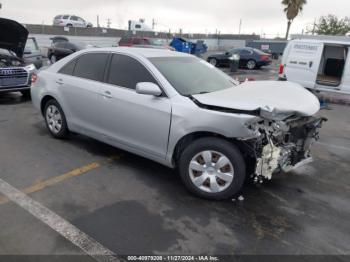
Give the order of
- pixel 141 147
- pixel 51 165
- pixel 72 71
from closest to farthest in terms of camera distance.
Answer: pixel 141 147 → pixel 51 165 → pixel 72 71

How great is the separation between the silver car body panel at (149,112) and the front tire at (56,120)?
165 mm

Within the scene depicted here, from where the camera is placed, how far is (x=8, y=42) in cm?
844

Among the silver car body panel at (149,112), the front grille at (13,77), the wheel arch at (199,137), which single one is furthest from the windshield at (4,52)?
the wheel arch at (199,137)

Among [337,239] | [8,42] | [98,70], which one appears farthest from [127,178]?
[8,42]

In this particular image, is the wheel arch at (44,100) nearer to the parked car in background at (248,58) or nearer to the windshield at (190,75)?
the windshield at (190,75)

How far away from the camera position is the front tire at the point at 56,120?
16.9 feet

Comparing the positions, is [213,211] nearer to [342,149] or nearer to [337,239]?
[337,239]

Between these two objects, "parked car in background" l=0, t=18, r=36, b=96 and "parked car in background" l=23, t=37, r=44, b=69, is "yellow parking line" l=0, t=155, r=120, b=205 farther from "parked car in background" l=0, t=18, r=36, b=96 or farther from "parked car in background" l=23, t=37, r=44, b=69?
"parked car in background" l=23, t=37, r=44, b=69

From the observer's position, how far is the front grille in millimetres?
7863

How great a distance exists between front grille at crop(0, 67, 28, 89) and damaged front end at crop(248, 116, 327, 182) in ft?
22.6

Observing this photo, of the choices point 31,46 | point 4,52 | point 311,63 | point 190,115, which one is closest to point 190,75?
point 190,115

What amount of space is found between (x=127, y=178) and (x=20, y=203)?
4.17ft

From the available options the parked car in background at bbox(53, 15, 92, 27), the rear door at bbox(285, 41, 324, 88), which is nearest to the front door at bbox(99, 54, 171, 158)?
the rear door at bbox(285, 41, 324, 88)

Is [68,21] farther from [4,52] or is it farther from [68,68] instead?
[68,68]
